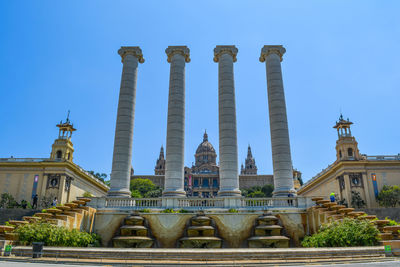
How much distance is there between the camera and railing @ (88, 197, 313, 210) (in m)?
32.2

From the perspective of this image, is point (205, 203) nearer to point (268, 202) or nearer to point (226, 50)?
point (268, 202)

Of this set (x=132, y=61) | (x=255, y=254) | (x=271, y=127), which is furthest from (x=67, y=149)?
(x=255, y=254)

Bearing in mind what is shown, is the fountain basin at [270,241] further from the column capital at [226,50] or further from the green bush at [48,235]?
the column capital at [226,50]

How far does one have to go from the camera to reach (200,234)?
95.4ft

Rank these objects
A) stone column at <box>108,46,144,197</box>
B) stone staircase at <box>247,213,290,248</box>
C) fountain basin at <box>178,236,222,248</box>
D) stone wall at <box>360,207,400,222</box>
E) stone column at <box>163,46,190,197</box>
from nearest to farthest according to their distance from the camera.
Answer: fountain basin at <box>178,236,222,248</box>, stone staircase at <box>247,213,290,248</box>, stone wall at <box>360,207,400,222</box>, stone column at <box>163,46,190,197</box>, stone column at <box>108,46,144,197</box>

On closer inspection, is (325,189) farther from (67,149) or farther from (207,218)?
(67,149)

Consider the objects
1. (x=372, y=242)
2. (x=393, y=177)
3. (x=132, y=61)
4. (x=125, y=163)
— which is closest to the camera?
(x=372, y=242)

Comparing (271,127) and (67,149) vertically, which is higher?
(67,149)

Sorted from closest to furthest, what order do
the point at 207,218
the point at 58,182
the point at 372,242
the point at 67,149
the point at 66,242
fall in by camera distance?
1. the point at 372,242
2. the point at 66,242
3. the point at 207,218
4. the point at 58,182
5. the point at 67,149

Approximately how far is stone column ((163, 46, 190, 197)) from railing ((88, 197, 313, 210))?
4271 mm

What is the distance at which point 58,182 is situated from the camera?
218 ft

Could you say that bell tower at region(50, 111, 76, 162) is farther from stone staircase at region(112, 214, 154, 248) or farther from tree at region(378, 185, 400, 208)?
tree at region(378, 185, 400, 208)

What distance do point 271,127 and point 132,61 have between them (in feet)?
68.5

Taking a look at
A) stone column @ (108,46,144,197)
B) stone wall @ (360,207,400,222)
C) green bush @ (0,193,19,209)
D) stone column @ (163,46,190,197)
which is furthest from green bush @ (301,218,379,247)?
green bush @ (0,193,19,209)
